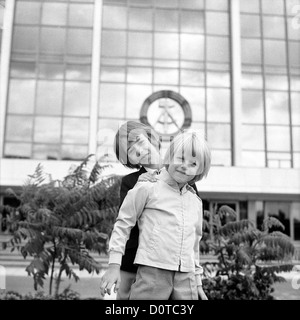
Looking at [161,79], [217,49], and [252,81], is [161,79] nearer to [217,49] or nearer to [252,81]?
[217,49]

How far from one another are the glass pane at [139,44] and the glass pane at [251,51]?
4.50 m

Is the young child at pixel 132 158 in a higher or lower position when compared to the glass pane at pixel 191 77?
lower

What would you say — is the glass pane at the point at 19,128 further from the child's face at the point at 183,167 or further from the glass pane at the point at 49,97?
the child's face at the point at 183,167

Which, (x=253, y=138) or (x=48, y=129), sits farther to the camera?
(x=253, y=138)

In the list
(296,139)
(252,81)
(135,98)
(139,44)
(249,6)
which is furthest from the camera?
(249,6)

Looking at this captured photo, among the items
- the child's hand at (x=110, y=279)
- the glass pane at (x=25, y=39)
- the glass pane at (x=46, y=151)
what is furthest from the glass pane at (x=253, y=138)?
the child's hand at (x=110, y=279)

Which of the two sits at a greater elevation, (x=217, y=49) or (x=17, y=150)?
(x=217, y=49)

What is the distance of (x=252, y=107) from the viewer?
65.1 feet

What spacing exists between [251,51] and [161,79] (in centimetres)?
464

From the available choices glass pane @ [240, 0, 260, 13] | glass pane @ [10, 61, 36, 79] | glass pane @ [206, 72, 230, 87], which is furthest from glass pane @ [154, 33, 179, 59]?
glass pane @ [10, 61, 36, 79]

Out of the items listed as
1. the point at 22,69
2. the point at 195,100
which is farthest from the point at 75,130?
the point at 195,100

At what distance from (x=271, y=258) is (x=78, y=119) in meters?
14.7

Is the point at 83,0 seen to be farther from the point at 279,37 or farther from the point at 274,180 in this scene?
the point at 274,180

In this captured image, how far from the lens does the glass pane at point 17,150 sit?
1853 cm
